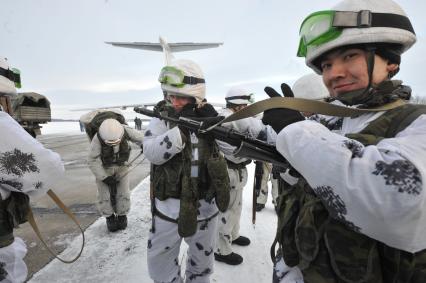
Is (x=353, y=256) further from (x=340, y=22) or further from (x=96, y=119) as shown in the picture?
(x=96, y=119)

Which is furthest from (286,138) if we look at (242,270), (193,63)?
(242,270)

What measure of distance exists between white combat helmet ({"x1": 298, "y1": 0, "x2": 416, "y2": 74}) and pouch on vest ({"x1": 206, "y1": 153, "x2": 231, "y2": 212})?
4.23ft

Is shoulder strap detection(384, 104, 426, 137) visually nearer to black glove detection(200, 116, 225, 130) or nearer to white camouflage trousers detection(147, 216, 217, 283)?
black glove detection(200, 116, 225, 130)

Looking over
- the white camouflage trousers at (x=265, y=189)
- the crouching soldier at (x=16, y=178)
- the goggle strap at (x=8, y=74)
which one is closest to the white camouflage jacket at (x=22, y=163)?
the crouching soldier at (x=16, y=178)

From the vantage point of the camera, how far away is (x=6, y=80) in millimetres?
1814

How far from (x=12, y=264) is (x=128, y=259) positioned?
162 cm

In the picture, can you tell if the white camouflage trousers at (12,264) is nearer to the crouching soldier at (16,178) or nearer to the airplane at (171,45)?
the crouching soldier at (16,178)

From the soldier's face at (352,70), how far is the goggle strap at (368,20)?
9 cm

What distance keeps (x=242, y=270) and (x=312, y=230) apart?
87.8 inches

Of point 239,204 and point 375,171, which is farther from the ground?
point 375,171

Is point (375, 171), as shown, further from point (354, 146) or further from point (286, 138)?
point (286, 138)

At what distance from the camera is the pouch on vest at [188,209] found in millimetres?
2066

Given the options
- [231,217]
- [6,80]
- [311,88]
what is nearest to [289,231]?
[311,88]

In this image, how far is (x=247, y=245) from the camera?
3508 mm
